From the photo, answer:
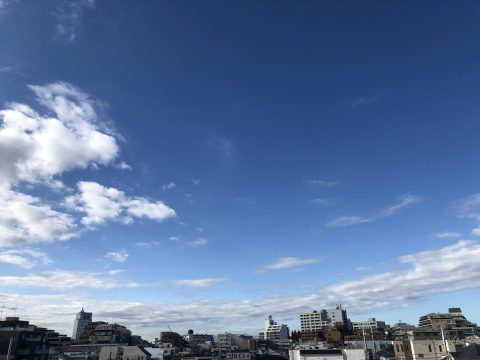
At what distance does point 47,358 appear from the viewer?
103 metres

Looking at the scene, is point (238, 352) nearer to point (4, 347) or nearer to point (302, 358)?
point (302, 358)

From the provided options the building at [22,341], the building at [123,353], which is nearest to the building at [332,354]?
the building at [123,353]

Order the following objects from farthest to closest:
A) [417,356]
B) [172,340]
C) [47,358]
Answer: [172,340] < [47,358] < [417,356]

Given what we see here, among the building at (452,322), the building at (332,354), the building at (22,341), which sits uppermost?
the building at (452,322)

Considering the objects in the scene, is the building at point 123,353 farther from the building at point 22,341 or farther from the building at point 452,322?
the building at point 452,322

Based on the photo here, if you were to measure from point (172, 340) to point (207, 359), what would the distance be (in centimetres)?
8265

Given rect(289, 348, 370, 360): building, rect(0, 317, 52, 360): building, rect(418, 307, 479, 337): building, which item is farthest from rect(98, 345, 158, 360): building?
rect(418, 307, 479, 337): building

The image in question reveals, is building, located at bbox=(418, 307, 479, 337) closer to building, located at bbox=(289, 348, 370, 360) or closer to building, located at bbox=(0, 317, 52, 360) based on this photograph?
building, located at bbox=(289, 348, 370, 360)

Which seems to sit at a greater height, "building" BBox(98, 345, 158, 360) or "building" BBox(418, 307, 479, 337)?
"building" BBox(418, 307, 479, 337)

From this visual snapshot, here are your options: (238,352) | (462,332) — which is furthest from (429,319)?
(238,352)

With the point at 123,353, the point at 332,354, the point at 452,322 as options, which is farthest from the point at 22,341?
the point at 452,322

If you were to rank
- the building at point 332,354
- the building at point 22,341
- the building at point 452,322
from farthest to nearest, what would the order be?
the building at point 452,322 → the building at point 332,354 → the building at point 22,341

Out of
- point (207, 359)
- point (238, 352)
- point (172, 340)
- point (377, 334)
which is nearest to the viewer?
point (207, 359)

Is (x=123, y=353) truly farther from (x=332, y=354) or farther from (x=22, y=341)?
(x=332, y=354)
